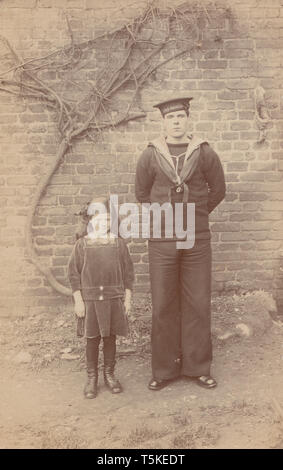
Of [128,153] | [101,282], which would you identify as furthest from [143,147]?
[101,282]

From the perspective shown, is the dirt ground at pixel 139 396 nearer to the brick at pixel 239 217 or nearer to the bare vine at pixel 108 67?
the brick at pixel 239 217

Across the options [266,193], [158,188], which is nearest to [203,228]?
[158,188]

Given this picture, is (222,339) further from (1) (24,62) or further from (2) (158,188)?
(1) (24,62)

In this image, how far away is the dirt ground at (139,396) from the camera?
3508mm

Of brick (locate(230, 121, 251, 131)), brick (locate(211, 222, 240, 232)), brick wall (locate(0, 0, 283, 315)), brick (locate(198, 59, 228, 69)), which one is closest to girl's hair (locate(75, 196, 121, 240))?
brick wall (locate(0, 0, 283, 315))

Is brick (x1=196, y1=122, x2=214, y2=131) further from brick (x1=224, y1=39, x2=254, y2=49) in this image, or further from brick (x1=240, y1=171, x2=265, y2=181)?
brick (x1=224, y1=39, x2=254, y2=49)

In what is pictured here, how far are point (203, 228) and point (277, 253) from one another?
6.72 ft

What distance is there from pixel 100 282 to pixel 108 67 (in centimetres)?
268

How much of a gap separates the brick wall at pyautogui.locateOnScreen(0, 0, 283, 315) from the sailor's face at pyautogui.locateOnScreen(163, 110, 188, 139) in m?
1.65

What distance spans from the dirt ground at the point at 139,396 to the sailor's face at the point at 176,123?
2.08m

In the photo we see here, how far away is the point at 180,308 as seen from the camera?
14.0 ft

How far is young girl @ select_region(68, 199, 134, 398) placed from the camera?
13.0ft
